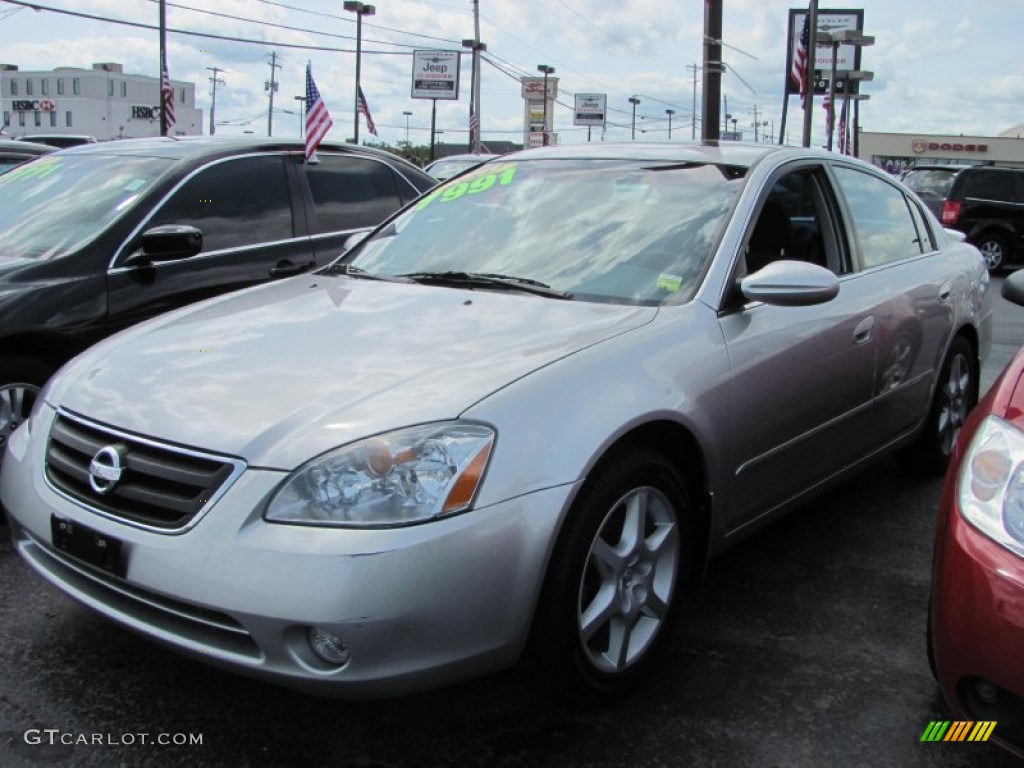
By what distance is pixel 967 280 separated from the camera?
182 inches

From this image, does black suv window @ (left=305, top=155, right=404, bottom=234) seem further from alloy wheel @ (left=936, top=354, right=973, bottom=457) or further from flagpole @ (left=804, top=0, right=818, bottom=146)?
flagpole @ (left=804, top=0, right=818, bottom=146)

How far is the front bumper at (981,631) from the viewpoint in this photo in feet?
6.25

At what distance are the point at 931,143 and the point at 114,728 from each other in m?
76.8

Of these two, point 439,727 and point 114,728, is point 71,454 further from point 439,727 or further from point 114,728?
point 439,727

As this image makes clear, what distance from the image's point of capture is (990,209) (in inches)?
595

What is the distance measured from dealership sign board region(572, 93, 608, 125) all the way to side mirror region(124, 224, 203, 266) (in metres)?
79.2

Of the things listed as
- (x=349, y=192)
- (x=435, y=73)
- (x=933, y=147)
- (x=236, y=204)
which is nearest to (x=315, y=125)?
(x=349, y=192)

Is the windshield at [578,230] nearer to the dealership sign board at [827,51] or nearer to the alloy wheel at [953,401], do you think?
the alloy wheel at [953,401]

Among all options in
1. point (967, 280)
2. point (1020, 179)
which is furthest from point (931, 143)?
point (967, 280)

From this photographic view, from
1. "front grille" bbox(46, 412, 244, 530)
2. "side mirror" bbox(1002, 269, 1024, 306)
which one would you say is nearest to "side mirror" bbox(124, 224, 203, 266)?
"front grille" bbox(46, 412, 244, 530)

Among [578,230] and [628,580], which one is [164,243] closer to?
[578,230]

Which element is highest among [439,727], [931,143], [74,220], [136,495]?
[931,143]

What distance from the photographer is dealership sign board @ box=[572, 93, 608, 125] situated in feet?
264

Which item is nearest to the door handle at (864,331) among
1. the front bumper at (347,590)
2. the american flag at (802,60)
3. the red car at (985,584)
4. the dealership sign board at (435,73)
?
the red car at (985,584)
